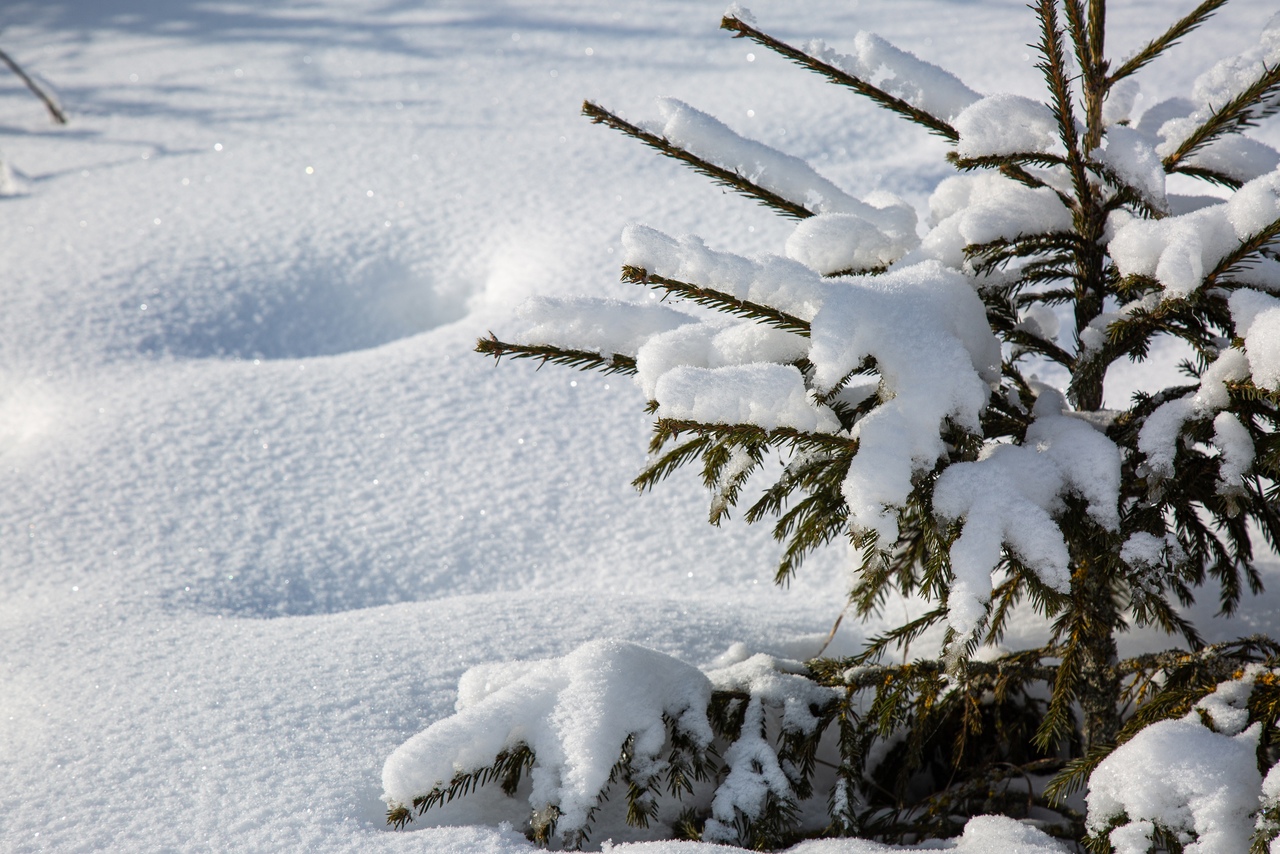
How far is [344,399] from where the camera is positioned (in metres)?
2.60

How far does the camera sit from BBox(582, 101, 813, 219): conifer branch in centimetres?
114

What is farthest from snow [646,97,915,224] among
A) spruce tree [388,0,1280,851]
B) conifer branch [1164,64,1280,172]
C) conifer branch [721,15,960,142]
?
conifer branch [1164,64,1280,172]

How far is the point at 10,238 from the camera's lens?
359 cm

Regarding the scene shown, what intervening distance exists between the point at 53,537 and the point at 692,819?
5.88ft

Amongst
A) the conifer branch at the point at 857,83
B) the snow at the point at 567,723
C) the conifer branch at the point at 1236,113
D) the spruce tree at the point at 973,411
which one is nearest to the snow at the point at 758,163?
the spruce tree at the point at 973,411

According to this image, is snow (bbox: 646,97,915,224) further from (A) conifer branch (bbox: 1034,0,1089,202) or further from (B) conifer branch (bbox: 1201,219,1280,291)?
(B) conifer branch (bbox: 1201,219,1280,291)

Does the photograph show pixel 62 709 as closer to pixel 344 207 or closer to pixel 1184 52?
pixel 344 207

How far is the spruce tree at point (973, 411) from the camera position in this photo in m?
0.93

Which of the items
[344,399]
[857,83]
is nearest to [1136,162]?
[857,83]

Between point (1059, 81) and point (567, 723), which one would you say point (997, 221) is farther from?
point (567, 723)

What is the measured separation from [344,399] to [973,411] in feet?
6.87

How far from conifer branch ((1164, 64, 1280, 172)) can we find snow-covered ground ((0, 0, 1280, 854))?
0.90 metres

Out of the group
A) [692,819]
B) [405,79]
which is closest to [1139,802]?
[692,819]

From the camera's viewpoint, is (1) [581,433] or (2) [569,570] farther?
(1) [581,433]
